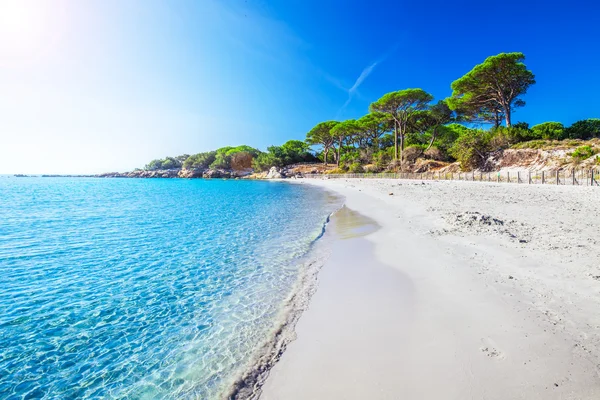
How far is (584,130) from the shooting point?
3089cm

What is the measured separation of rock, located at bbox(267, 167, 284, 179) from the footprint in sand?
236 ft

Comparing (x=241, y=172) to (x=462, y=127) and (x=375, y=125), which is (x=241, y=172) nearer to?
(x=375, y=125)

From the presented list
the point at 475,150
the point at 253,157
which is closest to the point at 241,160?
the point at 253,157

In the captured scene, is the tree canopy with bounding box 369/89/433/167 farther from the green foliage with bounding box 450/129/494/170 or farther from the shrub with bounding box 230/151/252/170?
the shrub with bounding box 230/151/252/170

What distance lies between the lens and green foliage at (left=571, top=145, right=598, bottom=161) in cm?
2342

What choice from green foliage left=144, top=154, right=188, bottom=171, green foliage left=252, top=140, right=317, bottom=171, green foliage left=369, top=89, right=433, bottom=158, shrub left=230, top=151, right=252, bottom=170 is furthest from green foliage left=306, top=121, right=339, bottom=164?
green foliage left=144, top=154, right=188, bottom=171

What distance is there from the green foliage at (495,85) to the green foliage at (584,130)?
6357mm

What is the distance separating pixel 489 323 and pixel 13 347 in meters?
7.15

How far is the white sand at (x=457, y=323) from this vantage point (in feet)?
9.36

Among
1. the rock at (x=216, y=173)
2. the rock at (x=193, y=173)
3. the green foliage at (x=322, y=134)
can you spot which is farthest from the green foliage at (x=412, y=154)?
the rock at (x=193, y=173)

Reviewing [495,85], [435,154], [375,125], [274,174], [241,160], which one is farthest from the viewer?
[241,160]

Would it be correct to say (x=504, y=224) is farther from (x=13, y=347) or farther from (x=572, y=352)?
(x=13, y=347)

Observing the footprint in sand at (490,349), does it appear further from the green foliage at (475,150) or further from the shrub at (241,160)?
the shrub at (241,160)

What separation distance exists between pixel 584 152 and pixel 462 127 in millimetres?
44929
